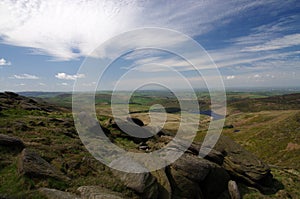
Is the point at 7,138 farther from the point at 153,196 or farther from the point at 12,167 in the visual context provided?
the point at 153,196

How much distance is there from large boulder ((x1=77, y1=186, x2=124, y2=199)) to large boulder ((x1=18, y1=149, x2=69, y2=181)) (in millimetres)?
1845

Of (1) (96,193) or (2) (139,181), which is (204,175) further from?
(1) (96,193)

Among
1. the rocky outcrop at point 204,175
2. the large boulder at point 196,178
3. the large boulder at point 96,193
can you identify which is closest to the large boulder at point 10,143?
the large boulder at point 96,193

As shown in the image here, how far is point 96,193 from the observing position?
42.5 feet

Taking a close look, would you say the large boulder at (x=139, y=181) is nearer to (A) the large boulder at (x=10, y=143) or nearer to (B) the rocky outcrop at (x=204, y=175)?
(B) the rocky outcrop at (x=204, y=175)

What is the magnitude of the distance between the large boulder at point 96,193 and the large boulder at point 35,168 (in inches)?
72.6

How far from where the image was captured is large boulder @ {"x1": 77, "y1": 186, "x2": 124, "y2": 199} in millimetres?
12703

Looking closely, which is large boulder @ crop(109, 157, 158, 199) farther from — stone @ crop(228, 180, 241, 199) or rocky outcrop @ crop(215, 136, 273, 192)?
rocky outcrop @ crop(215, 136, 273, 192)

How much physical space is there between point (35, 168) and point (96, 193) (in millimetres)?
4436

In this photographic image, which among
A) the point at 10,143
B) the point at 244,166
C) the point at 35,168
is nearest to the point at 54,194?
the point at 35,168

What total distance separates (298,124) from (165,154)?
3889 inches

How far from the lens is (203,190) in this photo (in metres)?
20.8

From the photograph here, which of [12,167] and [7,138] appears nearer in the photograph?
[12,167]

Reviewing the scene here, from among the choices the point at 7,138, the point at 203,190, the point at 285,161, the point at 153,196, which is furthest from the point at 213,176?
the point at 285,161
